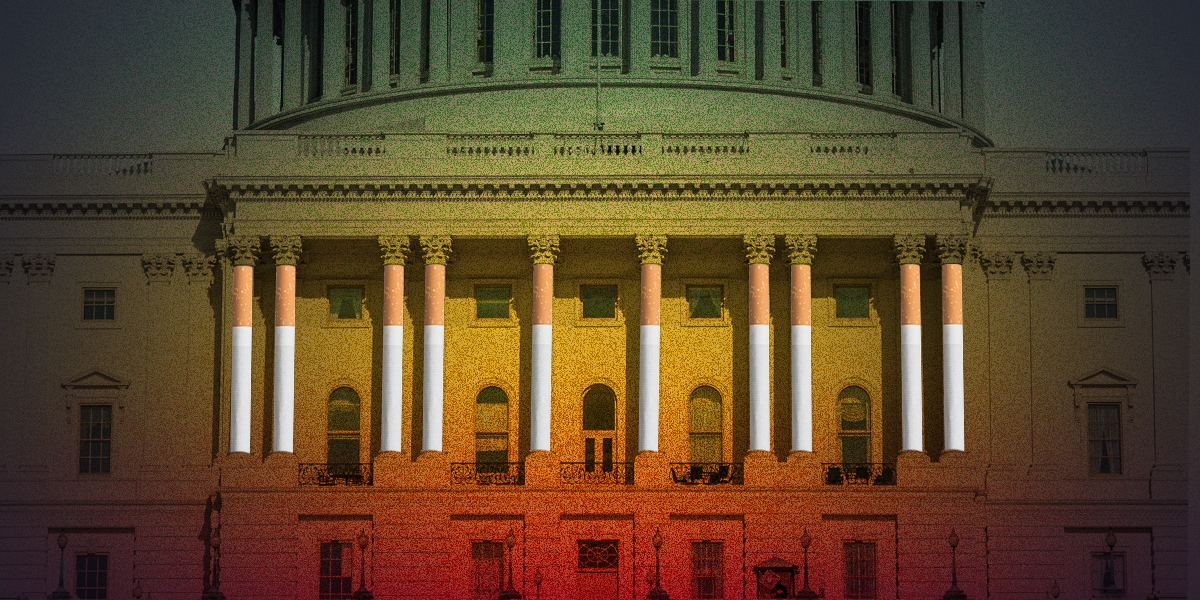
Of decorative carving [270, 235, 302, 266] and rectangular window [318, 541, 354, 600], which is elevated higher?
decorative carving [270, 235, 302, 266]

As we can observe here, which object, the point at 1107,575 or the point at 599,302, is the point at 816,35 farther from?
the point at 1107,575

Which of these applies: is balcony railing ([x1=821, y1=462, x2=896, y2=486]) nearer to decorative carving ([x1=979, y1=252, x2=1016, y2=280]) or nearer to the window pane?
decorative carving ([x1=979, y1=252, x2=1016, y2=280])

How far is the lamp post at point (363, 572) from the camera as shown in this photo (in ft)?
176

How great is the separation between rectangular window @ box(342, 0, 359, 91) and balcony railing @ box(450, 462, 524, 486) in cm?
1965

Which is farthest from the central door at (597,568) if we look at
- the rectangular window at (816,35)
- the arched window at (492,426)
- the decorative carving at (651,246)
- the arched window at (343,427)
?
the rectangular window at (816,35)

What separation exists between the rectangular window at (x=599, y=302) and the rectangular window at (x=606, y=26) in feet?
42.0

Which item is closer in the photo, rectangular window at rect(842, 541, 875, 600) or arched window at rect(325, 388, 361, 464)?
rectangular window at rect(842, 541, 875, 600)

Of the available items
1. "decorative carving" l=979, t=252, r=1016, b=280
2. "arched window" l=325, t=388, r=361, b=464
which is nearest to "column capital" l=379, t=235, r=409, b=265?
"arched window" l=325, t=388, r=361, b=464

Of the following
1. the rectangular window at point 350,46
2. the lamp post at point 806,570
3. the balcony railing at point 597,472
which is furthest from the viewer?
the rectangular window at point 350,46

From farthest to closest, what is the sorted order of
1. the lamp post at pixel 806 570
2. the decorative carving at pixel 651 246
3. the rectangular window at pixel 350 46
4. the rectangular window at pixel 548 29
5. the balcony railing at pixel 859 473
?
the rectangular window at pixel 350 46 < the rectangular window at pixel 548 29 < the decorative carving at pixel 651 246 < the balcony railing at pixel 859 473 < the lamp post at pixel 806 570

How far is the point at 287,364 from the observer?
6172cm

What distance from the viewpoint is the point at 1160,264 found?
64.4 meters

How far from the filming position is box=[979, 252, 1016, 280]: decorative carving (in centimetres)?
6444

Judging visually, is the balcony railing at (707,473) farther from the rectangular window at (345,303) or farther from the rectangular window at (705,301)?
the rectangular window at (345,303)
